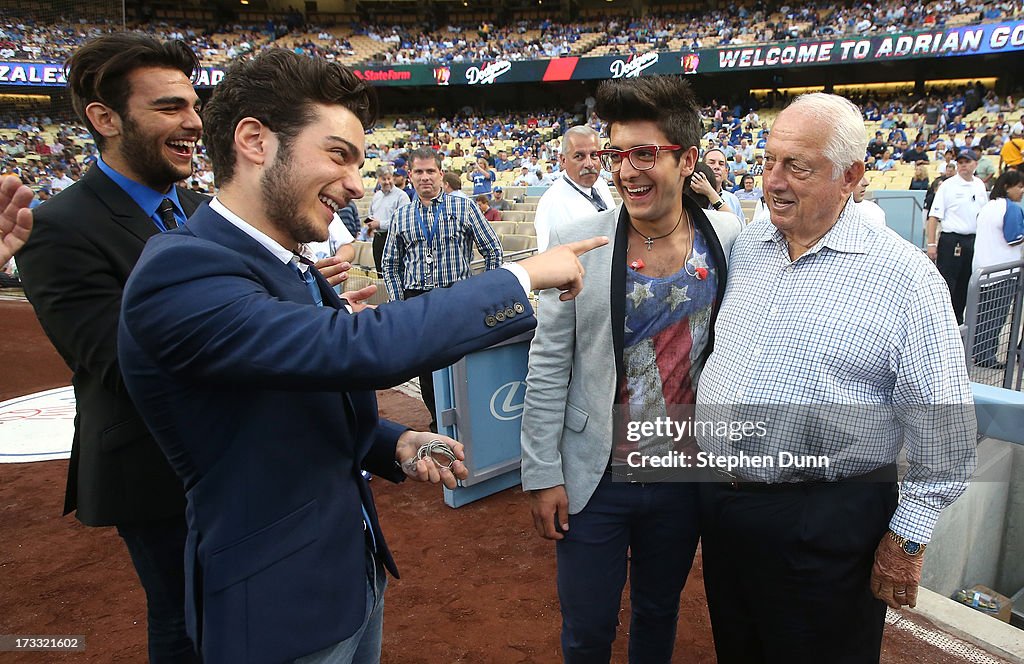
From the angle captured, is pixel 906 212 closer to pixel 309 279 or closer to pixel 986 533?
pixel 986 533

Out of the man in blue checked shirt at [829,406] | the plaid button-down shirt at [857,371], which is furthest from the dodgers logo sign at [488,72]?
the plaid button-down shirt at [857,371]

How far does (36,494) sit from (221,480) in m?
4.05

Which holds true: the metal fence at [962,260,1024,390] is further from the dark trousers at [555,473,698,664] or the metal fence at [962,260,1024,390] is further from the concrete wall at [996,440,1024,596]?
the dark trousers at [555,473,698,664]

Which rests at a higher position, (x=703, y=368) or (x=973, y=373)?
(x=703, y=368)

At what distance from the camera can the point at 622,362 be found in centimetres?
197

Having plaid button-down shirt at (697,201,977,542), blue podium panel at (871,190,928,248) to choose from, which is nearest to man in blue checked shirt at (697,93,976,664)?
plaid button-down shirt at (697,201,977,542)

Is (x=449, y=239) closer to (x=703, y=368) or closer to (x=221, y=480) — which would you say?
(x=703, y=368)

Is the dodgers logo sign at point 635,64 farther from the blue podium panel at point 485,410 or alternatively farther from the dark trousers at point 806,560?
the dark trousers at point 806,560

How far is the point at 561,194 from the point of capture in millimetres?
4625

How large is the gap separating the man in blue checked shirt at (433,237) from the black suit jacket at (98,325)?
2.99 m

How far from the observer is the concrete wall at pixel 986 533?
139 inches

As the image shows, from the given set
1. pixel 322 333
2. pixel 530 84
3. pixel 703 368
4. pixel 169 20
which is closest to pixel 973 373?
pixel 703 368

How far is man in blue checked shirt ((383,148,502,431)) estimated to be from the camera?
493 centimetres

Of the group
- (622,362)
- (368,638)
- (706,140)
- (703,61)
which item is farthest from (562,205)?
(703,61)
